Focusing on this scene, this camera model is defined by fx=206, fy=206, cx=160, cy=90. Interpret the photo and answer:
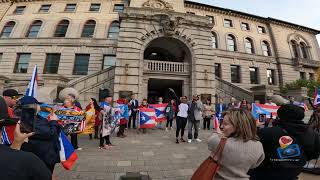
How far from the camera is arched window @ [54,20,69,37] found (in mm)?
26094

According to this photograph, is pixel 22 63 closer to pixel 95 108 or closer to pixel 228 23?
pixel 95 108

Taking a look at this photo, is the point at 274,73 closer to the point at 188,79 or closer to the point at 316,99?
→ the point at 188,79

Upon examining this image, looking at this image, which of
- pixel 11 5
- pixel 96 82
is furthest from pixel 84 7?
pixel 96 82

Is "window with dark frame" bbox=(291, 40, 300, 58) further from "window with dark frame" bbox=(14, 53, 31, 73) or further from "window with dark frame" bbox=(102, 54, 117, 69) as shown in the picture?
"window with dark frame" bbox=(14, 53, 31, 73)

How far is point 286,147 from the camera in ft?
9.09

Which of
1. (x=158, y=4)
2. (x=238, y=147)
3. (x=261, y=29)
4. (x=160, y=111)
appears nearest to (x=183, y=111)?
(x=160, y=111)

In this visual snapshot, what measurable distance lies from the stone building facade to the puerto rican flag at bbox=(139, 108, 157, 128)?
540 cm

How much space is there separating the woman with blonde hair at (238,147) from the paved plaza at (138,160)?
2999 mm

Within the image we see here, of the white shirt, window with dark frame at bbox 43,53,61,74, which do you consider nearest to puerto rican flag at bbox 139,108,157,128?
the white shirt

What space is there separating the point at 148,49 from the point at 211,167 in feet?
70.9

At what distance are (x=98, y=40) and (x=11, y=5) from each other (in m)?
15.0

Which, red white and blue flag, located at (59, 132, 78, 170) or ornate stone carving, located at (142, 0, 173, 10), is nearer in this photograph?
red white and blue flag, located at (59, 132, 78, 170)

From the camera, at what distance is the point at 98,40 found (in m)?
25.1

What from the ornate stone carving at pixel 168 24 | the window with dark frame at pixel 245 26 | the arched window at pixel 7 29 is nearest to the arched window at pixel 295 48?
the window with dark frame at pixel 245 26
